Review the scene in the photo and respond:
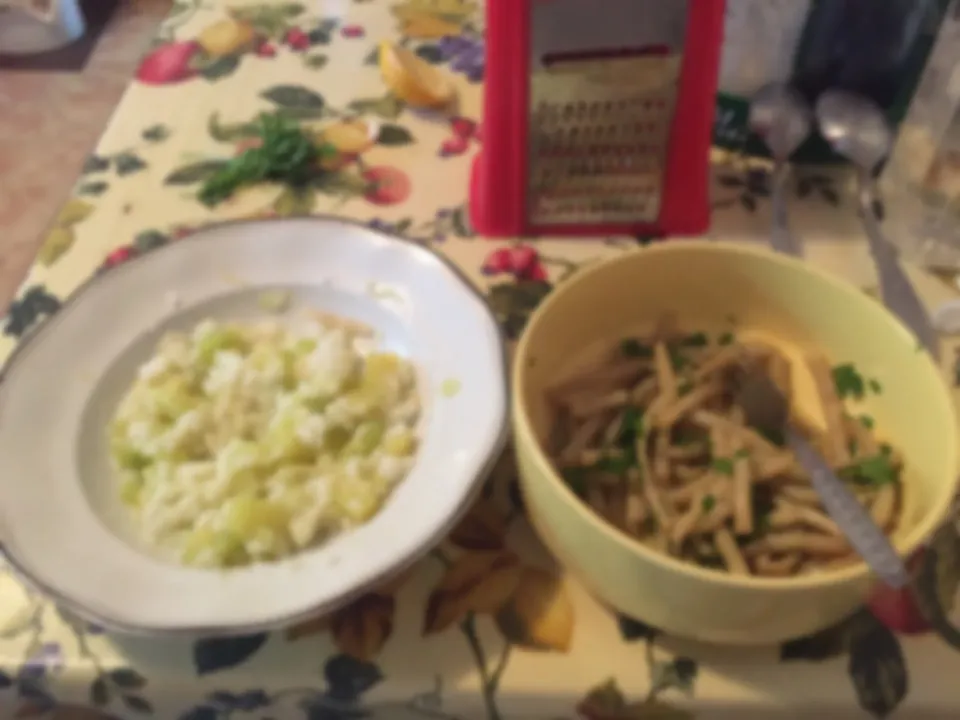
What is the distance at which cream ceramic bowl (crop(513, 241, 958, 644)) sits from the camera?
403mm

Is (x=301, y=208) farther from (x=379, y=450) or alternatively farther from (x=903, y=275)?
(x=903, y=275)

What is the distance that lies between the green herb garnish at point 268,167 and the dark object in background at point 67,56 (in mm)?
1332

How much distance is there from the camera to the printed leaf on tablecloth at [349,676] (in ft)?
1.54

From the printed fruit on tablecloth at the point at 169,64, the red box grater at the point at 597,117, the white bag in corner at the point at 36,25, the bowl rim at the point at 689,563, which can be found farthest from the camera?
the white bag in corner at the point at 36,25

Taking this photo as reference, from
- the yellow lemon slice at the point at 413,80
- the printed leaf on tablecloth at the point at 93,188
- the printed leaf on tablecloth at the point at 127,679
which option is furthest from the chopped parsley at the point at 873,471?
the printed leaf on tablecloth at the point at 93,188

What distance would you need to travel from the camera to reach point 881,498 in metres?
0.47

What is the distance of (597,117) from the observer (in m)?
0.64

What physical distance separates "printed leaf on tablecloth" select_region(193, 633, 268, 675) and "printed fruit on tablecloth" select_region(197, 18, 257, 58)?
59 centimetres

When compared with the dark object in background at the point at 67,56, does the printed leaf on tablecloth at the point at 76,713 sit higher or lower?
higher

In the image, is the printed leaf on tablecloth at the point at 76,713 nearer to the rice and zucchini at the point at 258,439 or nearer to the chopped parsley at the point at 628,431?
the rice and zucchini at the point at 258,439

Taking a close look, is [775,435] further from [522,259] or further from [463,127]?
[463,127]

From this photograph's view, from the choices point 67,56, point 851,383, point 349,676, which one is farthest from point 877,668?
point 67,56

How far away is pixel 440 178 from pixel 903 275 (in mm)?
351

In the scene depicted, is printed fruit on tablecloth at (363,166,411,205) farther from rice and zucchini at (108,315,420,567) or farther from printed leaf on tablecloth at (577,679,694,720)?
printed leaf on tablecloth at (577,679,694,720)
